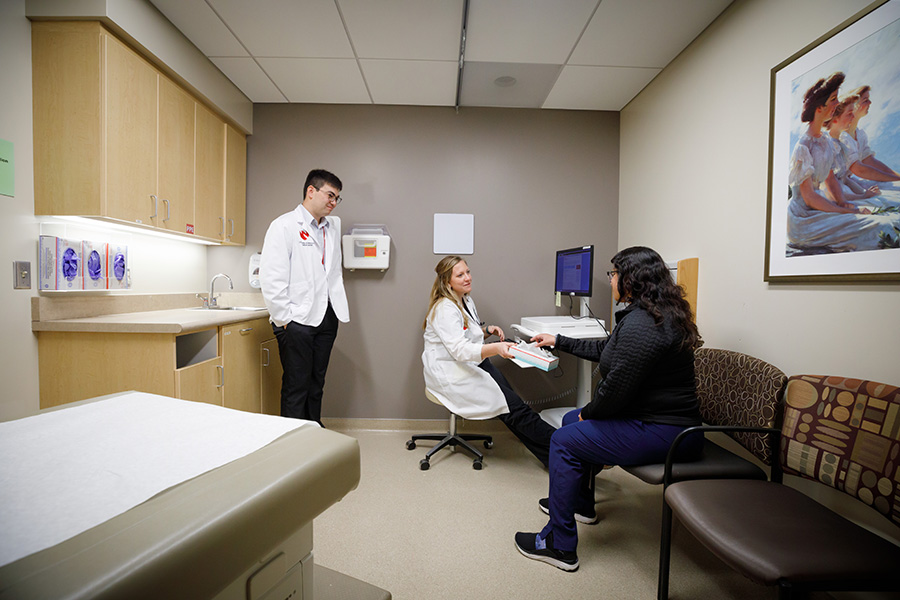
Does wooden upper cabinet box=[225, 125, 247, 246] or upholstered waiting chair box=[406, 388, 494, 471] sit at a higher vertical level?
wooden upper cabinet box=[225, 125, 247, 246]

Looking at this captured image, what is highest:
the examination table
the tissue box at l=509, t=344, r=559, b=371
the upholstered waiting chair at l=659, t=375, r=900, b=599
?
the examination table

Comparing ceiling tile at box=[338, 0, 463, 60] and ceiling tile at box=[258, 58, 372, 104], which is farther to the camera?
ceiling tile at box=[258, 58, 372, 104]

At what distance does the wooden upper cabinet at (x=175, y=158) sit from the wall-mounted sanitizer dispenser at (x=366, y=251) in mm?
987

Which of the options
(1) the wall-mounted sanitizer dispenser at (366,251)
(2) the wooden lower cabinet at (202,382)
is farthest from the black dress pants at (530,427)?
(2) the wooden lower cabinet at (202,382)

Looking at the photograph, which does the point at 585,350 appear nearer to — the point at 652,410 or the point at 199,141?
the point at 652,410

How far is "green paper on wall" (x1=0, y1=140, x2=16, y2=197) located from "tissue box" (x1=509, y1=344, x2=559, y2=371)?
239 cm

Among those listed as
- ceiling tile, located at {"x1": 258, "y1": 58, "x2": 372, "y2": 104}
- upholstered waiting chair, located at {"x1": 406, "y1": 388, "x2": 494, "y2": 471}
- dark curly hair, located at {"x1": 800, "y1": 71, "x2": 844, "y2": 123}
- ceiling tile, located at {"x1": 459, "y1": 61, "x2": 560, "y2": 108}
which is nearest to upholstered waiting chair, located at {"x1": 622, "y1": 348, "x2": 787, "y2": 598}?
dark curly hair, located at {"x1": 800, "y1": 71, "x2": 844, "y2": 123}

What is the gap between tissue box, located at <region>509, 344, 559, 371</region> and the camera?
6.52ft

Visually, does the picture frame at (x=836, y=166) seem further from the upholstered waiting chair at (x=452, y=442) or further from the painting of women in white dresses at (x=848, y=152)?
the upholstered waiting chair at (x=452, y=442)

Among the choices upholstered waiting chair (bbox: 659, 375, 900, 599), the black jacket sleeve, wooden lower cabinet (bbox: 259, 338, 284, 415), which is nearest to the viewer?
upholstered waiting chair (bbox: 659, 375, 900, 599)

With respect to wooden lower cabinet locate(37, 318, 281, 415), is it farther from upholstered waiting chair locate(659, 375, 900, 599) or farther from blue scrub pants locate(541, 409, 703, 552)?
upholstered waiting chair locate(659, 375, 900, 599)

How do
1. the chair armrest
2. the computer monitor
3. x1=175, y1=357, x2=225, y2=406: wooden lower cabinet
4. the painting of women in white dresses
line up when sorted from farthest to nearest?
the computer monitor, x1=175, y1=357, x2=225, y2=406: wooden lower cabinet, the chair armrest, the painting of women in white dresses

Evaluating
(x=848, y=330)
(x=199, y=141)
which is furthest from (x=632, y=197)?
(x=199, y=141)

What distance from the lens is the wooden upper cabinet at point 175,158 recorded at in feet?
7.30
